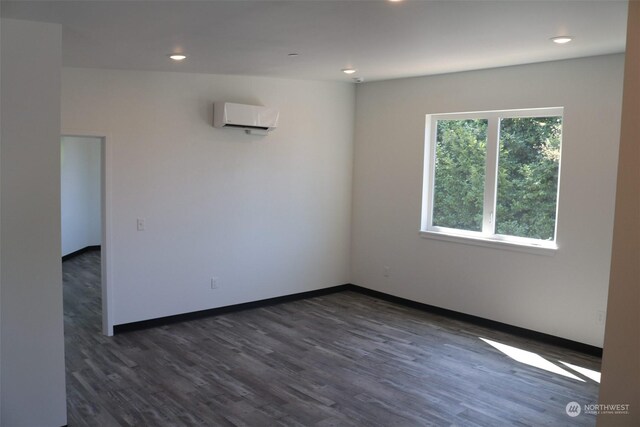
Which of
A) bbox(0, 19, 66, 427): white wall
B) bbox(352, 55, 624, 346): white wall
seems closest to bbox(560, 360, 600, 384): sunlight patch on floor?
bbox(352, 55, 624, 346): white wall

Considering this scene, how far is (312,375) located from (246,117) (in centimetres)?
273

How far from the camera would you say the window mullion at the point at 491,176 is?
5.29 metres

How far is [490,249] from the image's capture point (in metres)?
5.27

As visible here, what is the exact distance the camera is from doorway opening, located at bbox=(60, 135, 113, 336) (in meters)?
6.59

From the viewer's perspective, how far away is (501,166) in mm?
5273

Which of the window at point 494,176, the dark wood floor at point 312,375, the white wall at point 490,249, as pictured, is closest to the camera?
the dark wood floor at point 312,375

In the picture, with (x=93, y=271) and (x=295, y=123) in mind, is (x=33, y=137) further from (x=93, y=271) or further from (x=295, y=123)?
(x=93, y=271)

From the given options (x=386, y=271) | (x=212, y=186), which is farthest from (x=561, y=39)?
(x=212, y=186)

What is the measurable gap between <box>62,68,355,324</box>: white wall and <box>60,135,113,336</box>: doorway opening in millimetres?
1234

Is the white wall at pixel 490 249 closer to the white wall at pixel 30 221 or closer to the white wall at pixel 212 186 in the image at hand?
the white wall at pixel 212 186

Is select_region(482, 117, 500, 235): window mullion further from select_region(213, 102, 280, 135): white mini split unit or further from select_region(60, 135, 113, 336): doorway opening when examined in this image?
select_region(60, 135, 113, 336): doorway opening

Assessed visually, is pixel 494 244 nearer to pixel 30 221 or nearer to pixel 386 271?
pixel 386 271

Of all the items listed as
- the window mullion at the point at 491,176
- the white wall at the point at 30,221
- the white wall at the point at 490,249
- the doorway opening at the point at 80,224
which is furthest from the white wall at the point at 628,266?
the doorway opening at the point at 80,224

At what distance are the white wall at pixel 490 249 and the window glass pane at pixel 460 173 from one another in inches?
8.2
